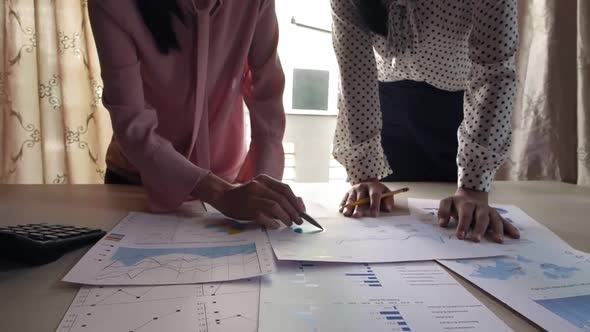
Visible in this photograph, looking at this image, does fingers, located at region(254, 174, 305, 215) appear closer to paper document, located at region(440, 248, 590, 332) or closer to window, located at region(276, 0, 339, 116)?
paper document, located at region(440, 248, 590, 332)

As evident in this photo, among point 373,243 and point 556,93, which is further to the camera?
point 556,93

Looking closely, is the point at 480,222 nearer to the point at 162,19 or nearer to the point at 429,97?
the point at 429,97

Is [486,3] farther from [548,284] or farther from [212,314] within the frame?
[212,314]

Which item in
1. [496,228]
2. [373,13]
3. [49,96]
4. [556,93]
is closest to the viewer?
[496,228]

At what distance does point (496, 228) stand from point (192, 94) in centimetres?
59

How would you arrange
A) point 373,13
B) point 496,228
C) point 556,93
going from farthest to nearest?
1. point 556,93
2. point 373,13
3. point 496,228

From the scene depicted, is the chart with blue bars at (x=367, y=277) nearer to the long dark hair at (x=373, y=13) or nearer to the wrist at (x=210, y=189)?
the wrist at (x=210, y=189)

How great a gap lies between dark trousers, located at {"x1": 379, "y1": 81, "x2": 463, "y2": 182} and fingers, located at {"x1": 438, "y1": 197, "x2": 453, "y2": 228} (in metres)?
0.40

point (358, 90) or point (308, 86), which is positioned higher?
point (308, 86)

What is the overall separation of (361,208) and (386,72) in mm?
472

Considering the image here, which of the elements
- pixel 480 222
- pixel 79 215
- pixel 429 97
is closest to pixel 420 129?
pixel 429 97

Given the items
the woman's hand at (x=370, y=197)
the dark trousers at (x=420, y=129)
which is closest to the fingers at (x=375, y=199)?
the woman's hand at (x=370, y=197)

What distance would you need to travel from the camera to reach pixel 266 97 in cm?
93

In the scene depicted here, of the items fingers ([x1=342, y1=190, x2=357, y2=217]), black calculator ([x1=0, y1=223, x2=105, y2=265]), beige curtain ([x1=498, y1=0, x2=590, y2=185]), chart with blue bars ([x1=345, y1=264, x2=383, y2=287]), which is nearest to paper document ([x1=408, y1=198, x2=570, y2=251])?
fingers ([x1=342, y1=190, x2=357, y2=217])
